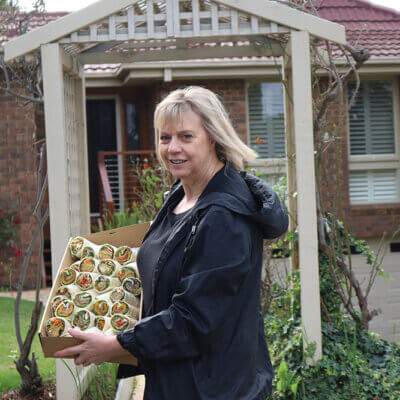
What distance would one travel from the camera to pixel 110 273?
2.63m

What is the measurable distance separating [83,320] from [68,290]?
202 mm

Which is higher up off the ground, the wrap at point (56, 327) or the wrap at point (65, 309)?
the wrap at point (65, 309)

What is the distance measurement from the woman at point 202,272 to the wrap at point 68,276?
0.43 m

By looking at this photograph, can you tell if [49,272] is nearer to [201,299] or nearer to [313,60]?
[313,60]

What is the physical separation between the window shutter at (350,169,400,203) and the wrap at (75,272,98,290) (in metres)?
9.27

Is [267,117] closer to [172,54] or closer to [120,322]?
[172,54]

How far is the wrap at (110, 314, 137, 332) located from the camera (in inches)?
92.9

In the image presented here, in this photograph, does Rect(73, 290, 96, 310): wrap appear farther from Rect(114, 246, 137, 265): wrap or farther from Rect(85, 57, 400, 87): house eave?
Rect(85, 57, 400, 87): house eave

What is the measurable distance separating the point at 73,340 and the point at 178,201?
2.28 feet

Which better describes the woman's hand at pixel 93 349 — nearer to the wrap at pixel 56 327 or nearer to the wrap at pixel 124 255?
the wrap at pixel 56 327

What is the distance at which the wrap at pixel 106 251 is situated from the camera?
2738mm

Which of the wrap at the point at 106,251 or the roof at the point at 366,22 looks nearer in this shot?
the wrap at the point at 106,251

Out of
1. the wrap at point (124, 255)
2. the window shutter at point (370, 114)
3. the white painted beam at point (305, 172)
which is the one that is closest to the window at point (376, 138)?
the window shutter at point (370, 114)

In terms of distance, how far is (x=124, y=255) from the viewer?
2754 millimetres
